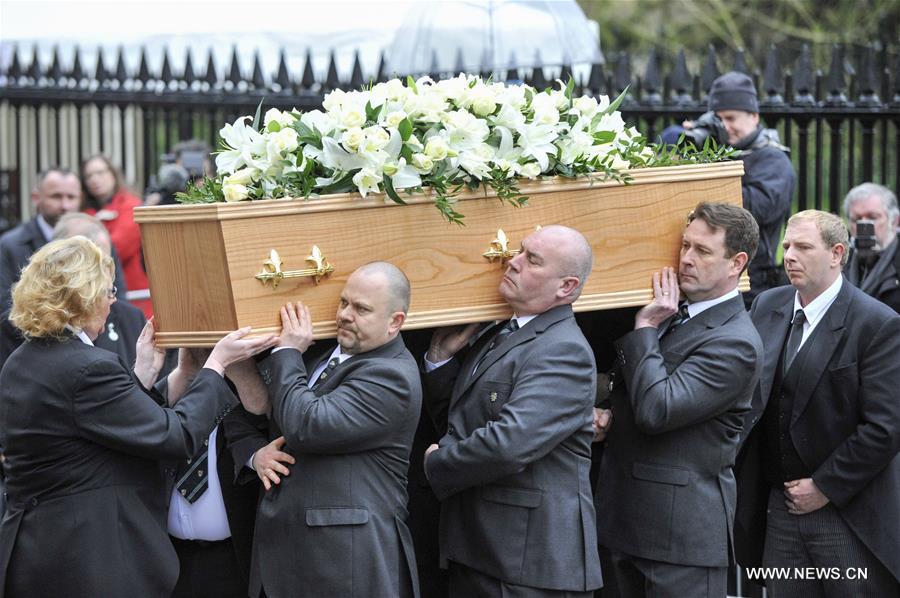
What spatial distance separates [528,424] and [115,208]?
17.6 ft

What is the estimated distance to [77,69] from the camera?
10180mm

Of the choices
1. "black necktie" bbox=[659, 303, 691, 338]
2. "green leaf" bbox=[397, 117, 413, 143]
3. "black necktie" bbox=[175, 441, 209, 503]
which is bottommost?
"black necktie" bbox=[175, 441, 209, 503]

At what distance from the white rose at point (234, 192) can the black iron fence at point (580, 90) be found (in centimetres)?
332

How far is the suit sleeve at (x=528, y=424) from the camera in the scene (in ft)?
→ 13.0

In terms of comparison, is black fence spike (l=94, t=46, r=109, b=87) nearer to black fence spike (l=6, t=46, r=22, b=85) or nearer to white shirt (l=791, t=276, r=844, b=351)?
black fence spike (l=6, t=46, r=22, b=85)

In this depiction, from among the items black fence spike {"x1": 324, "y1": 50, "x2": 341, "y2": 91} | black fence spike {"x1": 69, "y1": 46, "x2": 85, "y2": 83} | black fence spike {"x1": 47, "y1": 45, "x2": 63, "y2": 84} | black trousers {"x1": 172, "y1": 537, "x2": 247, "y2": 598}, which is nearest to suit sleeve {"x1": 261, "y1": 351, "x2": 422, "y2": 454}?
black trousers {"x1": 172, "y1": 537, "x2": 247, "y2": 598}

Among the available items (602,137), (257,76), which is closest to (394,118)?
(602,137)

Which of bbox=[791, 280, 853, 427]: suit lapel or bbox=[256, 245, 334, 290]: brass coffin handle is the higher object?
bbox=[256, 245, 334, 290]: brass coffin handle

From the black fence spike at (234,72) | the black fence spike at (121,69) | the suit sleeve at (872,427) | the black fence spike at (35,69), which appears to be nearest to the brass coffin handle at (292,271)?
the suit sleeve at (872,427)

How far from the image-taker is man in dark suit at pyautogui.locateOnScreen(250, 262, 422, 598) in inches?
154

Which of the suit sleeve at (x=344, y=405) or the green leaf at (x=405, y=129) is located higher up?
the green leaf at (x=405, y=129)

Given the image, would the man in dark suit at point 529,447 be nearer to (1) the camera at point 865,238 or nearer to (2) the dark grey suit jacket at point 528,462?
(2) the dark grey suit jacket at point 528,462

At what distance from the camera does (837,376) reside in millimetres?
4660

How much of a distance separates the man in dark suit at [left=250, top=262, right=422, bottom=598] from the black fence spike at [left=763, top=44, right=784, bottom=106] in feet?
13.1
